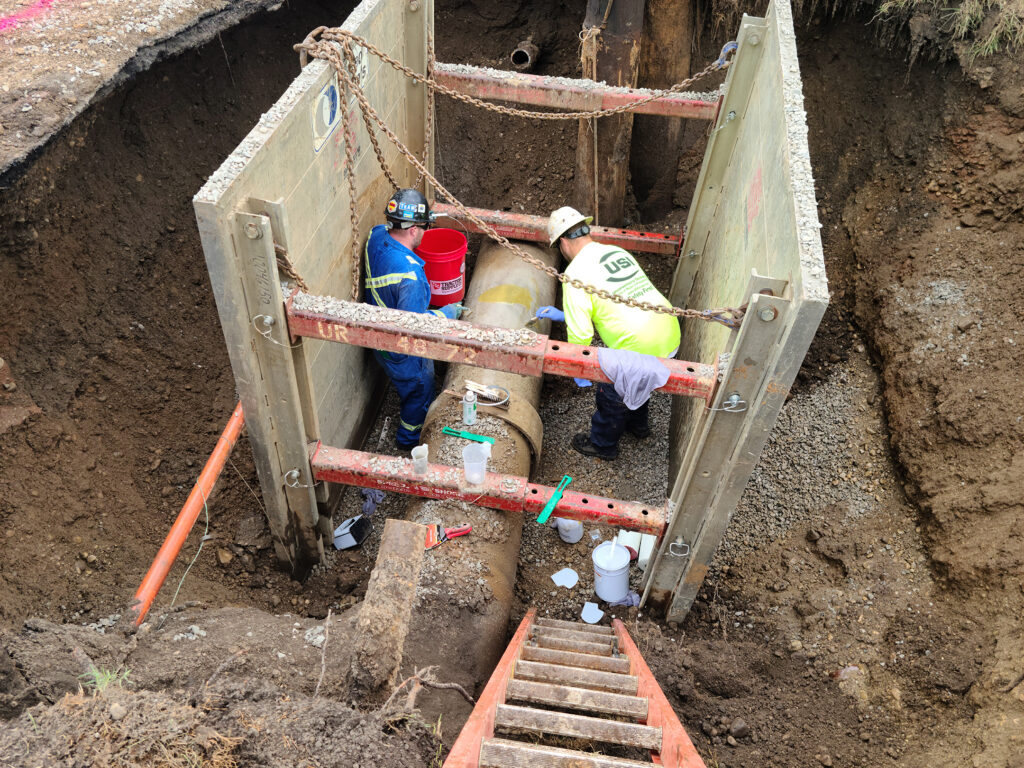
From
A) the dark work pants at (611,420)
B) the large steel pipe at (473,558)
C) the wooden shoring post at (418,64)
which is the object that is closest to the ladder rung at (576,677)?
the large steel pipe at (473,558)

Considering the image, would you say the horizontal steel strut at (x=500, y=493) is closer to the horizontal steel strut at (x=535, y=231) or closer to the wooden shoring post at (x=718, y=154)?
the horizontal steel strut at (x=535, y=231)

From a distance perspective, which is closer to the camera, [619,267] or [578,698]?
[578,698]

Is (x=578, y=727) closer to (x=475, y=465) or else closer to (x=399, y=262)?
(x=475, y=465)

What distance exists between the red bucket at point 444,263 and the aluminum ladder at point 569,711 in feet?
9.50

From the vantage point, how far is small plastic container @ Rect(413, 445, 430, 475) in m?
3.93

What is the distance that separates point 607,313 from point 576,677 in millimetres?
2554

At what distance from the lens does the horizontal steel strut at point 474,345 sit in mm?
3379

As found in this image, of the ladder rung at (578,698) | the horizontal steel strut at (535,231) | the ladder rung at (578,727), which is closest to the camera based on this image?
the ladder rung at (578,727)

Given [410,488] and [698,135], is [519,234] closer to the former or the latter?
[698,135]

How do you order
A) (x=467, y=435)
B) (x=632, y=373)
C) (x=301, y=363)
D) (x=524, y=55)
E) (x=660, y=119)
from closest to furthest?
(x=632, y=373)
(x=301, y=363)
(x=467, y=435)
(x=660, y=119)
(x=524, y=55)

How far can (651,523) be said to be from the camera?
3959mm

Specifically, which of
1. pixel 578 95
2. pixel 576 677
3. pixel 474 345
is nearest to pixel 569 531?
pixel 576 677

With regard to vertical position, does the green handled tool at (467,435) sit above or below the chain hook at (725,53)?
below

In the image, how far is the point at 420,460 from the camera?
3932 millimetres
